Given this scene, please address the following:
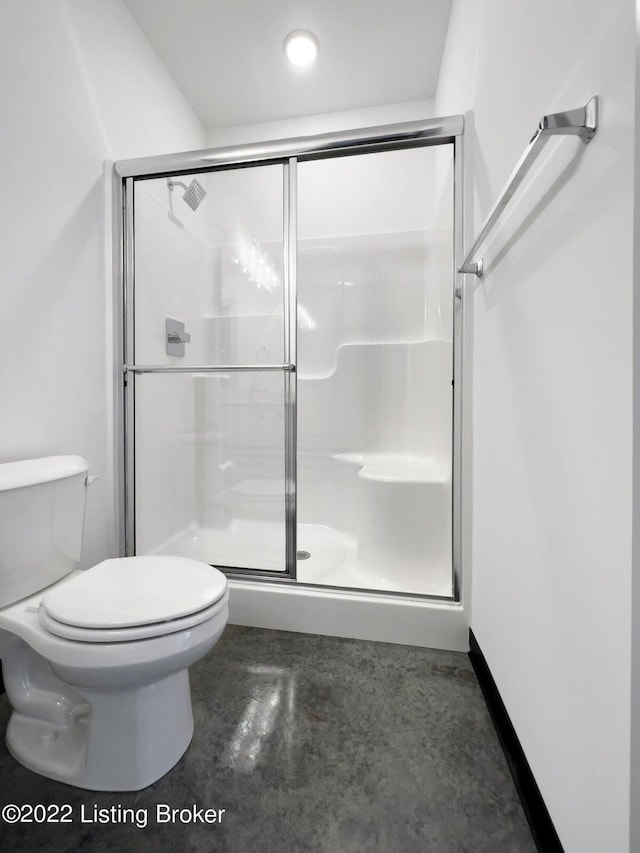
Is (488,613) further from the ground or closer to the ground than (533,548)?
closer to the ground

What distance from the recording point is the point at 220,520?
6.03 ft

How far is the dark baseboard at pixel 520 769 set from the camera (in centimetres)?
76

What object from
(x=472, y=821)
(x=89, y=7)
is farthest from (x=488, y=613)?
(x=89, y=7)

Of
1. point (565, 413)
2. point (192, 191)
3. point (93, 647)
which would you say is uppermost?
point (192, 191)

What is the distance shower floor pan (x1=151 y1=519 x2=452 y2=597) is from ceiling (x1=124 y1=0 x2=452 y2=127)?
2235 mm

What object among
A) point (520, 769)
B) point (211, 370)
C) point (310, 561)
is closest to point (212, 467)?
point (211, 370)

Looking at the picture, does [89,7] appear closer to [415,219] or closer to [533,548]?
[415,219]

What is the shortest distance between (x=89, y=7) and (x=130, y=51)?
279 mm

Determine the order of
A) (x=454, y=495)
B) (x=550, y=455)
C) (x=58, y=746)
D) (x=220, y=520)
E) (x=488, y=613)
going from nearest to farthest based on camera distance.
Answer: (x=550, y=455) < (x=58, y=746) < (x=488, y=613) < (x=454, y=495) < (x=220, y=520)

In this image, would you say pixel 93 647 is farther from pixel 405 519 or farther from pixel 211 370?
pixel 405 519

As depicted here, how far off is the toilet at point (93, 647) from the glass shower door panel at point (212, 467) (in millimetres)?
632

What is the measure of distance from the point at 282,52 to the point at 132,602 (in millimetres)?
2495

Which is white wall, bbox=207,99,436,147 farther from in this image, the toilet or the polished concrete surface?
the polished concrete surface

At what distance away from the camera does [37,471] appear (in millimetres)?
1092
